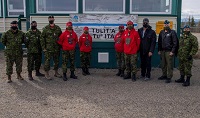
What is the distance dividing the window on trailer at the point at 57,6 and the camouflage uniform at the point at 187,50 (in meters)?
3.98

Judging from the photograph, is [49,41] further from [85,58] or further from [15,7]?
[15,7]

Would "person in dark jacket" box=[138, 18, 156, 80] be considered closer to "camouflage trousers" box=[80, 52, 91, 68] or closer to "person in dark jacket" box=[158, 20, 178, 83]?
"person in dark jacket" box=[158, 20, 178, 83]

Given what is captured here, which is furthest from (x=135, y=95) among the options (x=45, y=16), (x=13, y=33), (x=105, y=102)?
(x=45, y=16)

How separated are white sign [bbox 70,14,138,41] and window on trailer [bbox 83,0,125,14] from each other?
304mm

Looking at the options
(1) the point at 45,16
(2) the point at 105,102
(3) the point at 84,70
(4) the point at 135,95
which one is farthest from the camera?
(1) the point at 45,16

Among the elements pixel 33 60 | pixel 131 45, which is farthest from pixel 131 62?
pixel 33 60

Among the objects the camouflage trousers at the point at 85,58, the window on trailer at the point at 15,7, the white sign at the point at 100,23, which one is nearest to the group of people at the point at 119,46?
the camouflage trousers at the point at 85,58

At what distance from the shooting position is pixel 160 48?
25.7 ft

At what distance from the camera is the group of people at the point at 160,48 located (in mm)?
7199

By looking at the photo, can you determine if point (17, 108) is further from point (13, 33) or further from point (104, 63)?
point (104, 63)

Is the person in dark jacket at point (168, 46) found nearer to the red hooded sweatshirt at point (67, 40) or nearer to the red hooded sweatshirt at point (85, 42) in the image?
the red hooded sweatshirt at point (85, 42)

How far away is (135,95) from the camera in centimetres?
634

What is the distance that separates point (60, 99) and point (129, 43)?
109 inches

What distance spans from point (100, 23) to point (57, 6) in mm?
1684
